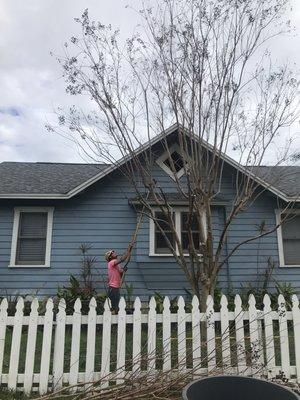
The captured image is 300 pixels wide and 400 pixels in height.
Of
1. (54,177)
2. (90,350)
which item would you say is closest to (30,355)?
(90,350)

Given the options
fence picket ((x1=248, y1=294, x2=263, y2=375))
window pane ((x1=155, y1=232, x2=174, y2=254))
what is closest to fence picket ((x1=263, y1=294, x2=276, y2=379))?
fence picket ((x1=248, y1=294, x2=263, y2=375))

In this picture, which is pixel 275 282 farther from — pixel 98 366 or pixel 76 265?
pixel 98 366

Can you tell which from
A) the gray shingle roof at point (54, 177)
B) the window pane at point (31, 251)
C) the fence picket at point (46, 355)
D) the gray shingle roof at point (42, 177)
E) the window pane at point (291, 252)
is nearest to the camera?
the fence picket at point (46, 355)

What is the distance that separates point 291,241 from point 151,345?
7.69m

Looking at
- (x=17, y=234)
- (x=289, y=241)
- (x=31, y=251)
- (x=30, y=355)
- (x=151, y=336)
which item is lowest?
(x=30, y=355)

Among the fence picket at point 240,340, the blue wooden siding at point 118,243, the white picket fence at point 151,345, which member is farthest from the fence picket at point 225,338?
the blue wooden siding at point 118,243

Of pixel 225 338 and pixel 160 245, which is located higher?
pixel 160 245

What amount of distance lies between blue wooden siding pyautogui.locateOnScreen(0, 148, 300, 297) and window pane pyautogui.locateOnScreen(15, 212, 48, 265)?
0.29 metres

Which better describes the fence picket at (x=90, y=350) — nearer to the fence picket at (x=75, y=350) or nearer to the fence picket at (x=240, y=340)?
the fence picket at (x=75, y=350)

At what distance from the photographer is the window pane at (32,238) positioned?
36.3ft

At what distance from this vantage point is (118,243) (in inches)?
436

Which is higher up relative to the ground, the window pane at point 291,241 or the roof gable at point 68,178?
the roof gable at point 68,178

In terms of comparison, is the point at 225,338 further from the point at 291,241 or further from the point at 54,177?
the point at 54,177

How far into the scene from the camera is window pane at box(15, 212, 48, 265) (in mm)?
11070
